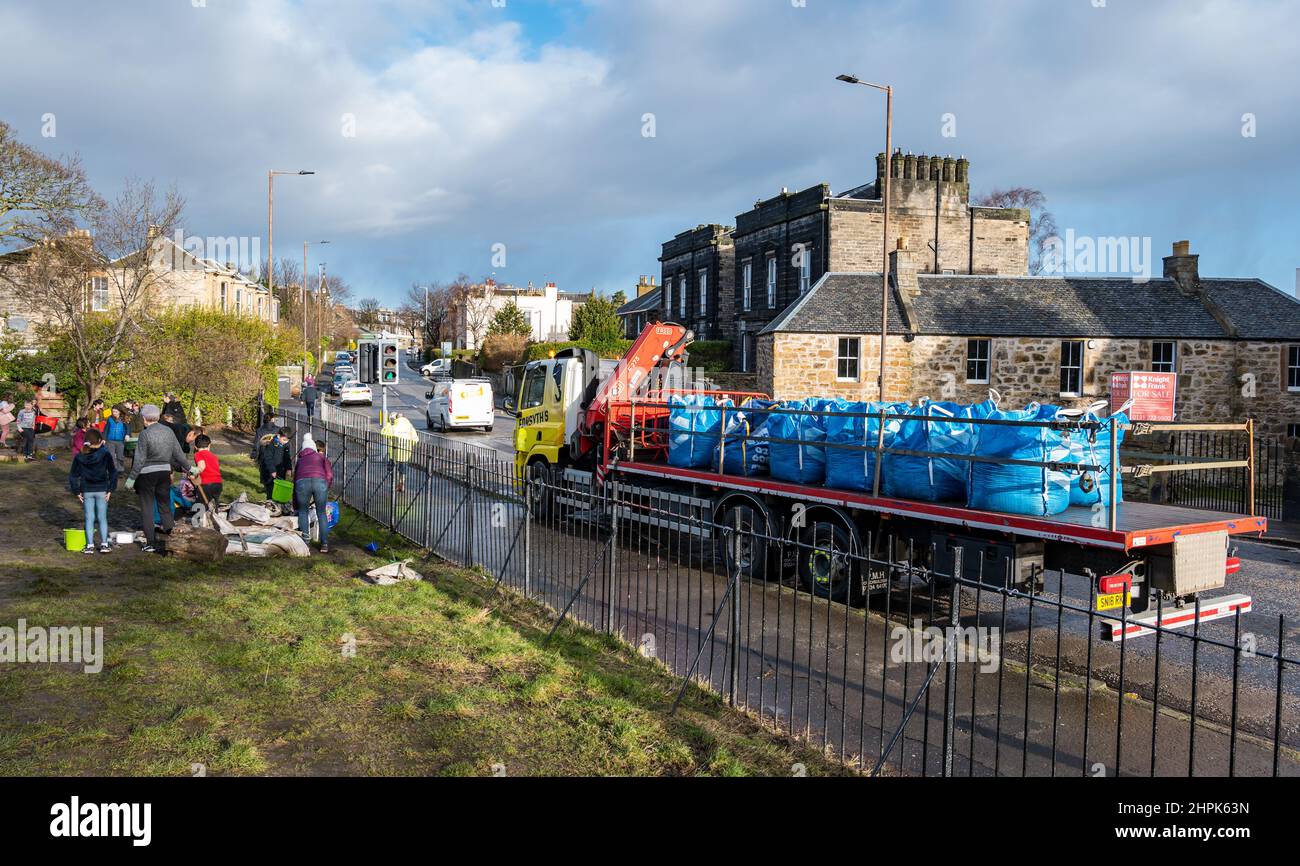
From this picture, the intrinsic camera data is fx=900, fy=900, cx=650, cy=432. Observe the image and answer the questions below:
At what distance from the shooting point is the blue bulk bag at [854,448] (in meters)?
10.2

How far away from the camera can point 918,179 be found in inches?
1602

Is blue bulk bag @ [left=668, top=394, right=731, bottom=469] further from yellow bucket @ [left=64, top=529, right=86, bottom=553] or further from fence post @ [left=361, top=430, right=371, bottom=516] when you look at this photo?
yellow bucket @ [left=64, top=529, right=86, bottom=553]

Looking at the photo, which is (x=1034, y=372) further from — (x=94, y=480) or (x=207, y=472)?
(x=94, y=480)

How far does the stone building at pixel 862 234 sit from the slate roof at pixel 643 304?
1748 cm

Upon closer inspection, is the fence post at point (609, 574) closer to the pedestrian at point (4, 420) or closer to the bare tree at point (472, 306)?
the pedestrian at point (4, 420)

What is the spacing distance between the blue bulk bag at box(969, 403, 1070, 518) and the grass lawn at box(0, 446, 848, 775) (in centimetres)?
367

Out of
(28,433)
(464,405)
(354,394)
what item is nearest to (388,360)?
(28,433)

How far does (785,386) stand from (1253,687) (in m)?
24.6

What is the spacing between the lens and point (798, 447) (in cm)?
1126

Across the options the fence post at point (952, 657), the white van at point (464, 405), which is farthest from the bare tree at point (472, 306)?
the fence post at point (952, 657)

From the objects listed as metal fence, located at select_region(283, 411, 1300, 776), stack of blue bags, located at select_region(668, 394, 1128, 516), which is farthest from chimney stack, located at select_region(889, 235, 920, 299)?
metal fence, located at select_region(283, 411, 1300, 776)

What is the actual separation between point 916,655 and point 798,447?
3636mm
